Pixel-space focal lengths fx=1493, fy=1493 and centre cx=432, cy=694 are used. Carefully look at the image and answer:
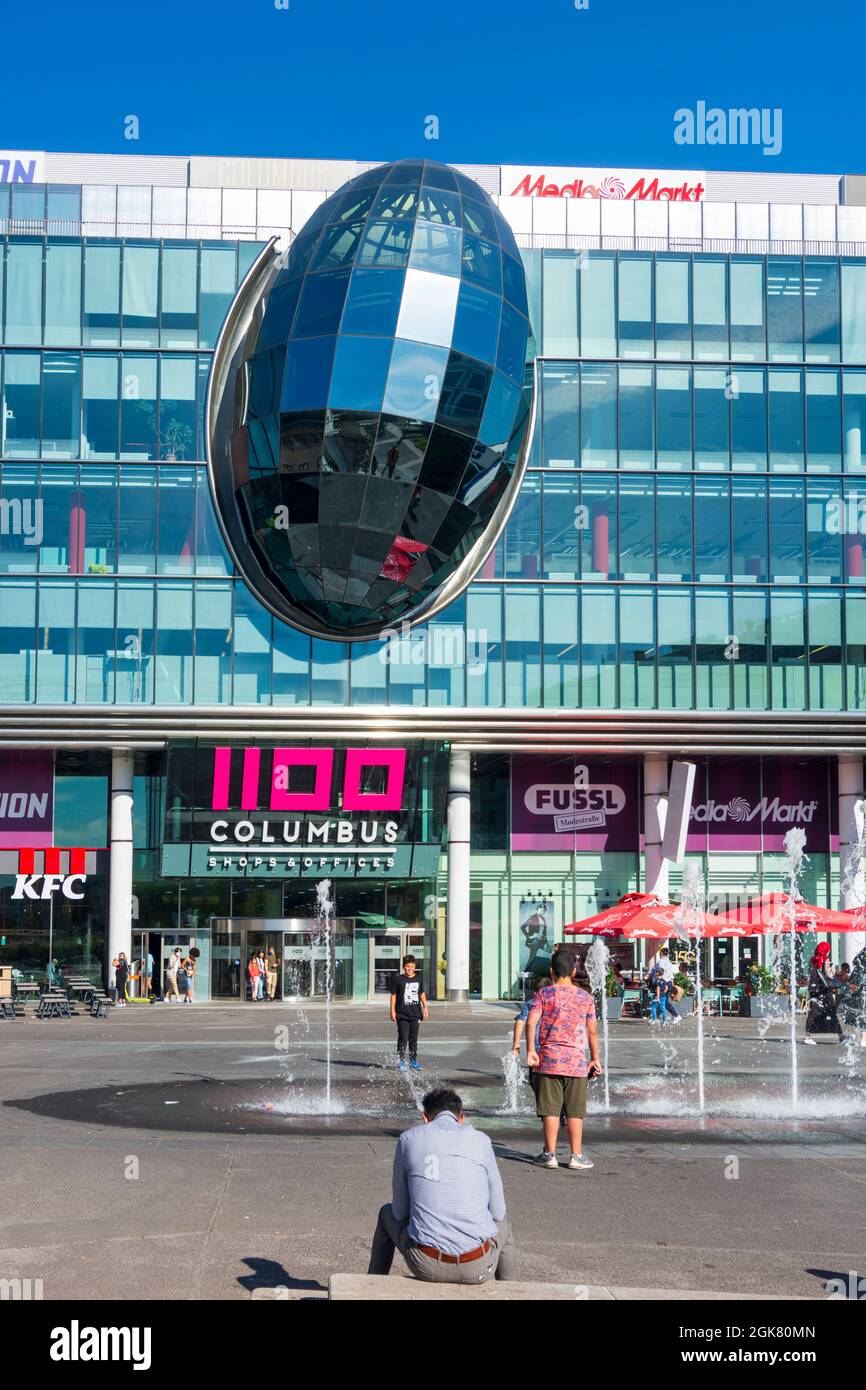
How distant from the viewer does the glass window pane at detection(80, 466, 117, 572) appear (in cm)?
→ 4238

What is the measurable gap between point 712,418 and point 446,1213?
39431 mm

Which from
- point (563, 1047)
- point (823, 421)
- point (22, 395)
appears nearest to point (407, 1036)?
point (563, 1047)

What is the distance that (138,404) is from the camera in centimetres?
4294

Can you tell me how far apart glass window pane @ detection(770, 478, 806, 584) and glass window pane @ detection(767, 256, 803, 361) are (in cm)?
404

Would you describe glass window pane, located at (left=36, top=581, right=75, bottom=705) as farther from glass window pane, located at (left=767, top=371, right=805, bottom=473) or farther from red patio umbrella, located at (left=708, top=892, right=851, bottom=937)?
glass window pane, located at (left=767, top=371, right=805, bottom=473)

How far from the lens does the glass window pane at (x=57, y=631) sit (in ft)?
137

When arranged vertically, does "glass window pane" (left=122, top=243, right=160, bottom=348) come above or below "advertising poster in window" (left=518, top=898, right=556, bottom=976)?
above

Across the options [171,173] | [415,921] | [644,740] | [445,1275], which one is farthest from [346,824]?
[445,1275]

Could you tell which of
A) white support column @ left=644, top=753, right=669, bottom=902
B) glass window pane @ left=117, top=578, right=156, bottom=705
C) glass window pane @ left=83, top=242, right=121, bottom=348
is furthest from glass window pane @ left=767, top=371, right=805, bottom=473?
glass window pane @ left=83, top=242, right=121, bottom=348

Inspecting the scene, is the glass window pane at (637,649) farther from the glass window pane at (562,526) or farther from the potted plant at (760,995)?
the potted plant at (760,995)

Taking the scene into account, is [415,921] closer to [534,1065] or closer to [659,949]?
[659,949]

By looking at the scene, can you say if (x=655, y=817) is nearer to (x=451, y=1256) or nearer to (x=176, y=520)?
(x=176, y=520)
